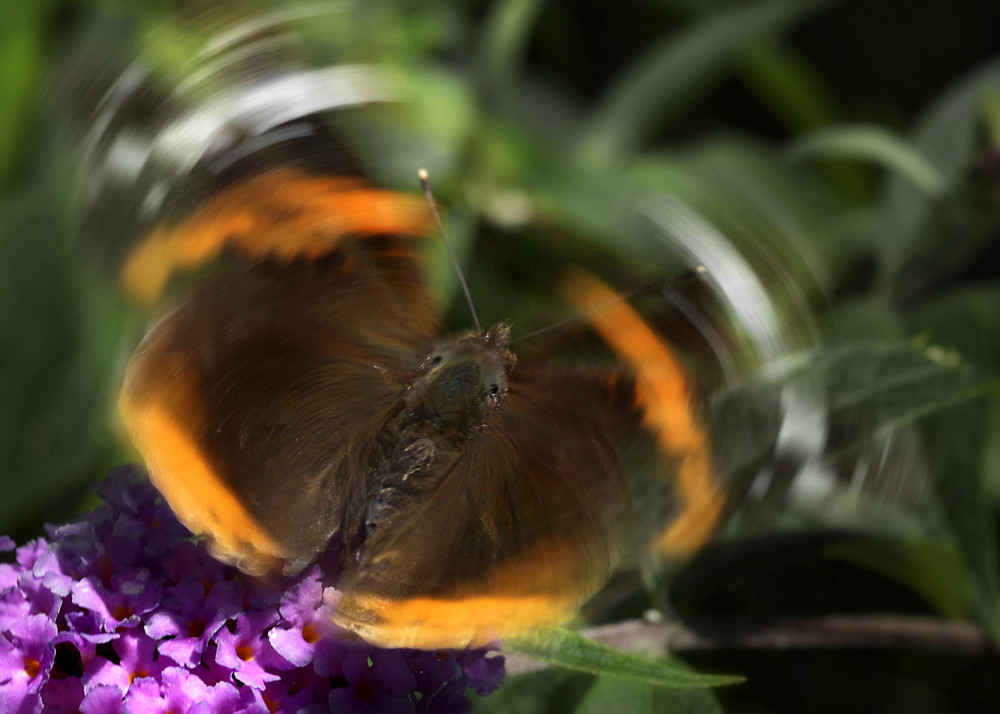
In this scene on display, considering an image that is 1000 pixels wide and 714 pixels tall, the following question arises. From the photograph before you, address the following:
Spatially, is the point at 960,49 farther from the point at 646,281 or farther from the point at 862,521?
the point at 646,281

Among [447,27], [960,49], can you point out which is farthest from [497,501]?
[960,49]

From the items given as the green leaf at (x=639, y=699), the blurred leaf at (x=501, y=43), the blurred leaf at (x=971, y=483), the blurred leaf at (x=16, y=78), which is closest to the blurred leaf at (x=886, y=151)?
the blurred leaf at (x=971, y=483)

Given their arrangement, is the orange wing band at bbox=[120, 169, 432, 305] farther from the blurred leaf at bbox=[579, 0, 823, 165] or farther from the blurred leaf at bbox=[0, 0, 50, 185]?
the blurred leaf at bbox=[0, 0, 50, 185]

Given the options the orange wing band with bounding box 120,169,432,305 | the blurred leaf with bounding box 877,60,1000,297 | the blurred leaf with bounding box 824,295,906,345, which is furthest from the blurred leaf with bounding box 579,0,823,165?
the orange wing band with bounding box 120,169,432,305

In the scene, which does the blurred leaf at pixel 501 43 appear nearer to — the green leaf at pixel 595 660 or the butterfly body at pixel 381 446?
the butterfly body at pixel 381 446

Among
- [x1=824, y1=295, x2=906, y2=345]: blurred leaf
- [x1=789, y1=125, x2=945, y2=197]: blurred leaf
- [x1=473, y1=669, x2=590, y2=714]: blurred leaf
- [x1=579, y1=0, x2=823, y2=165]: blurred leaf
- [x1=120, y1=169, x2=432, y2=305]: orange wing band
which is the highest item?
[x1=579, y1=0, x2=823, y2=165]: blurred leaf
